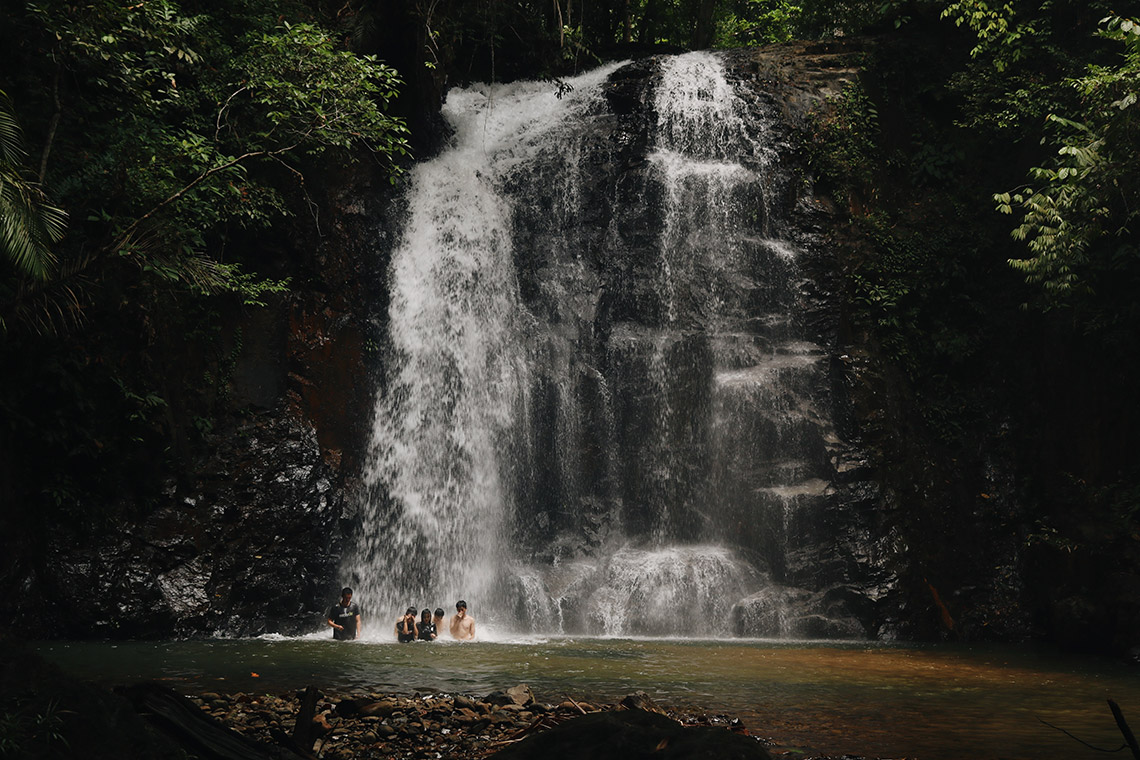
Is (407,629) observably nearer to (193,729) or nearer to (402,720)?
(402,720)

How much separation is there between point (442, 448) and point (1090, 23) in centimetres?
1409

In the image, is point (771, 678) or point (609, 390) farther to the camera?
point (609, 390)

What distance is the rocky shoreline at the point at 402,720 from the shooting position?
505 cm

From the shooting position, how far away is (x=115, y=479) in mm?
12133

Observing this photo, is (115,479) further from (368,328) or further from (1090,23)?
(1090,23)

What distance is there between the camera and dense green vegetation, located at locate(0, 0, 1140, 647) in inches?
445

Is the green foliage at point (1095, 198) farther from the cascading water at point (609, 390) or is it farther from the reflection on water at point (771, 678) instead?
the reflection on water at point (771, 678)

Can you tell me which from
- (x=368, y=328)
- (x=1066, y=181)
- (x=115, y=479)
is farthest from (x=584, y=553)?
(x=1066, y=181)

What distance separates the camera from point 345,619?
40.7ft

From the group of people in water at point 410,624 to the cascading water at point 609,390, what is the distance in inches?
62.6

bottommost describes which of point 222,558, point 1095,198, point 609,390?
point 222,558

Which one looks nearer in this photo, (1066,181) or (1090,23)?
(1066,181)

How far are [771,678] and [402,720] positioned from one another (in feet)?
14.5

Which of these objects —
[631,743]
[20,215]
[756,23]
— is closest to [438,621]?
[20,215]
